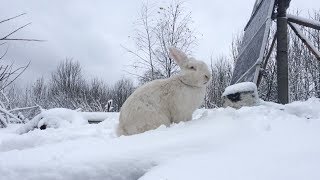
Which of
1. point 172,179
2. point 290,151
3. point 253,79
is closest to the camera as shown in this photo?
point 172,179

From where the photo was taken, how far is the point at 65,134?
443 cm

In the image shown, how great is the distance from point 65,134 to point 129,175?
89.3 inches

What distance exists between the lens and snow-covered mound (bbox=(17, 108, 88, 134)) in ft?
Answer: 22.0

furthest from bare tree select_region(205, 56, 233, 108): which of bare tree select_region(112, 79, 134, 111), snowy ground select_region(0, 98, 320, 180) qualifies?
snowy ground select_region(0, 98, 320, 180)

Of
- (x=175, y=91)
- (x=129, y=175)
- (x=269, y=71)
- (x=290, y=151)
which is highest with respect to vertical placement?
(x=269, y=71)

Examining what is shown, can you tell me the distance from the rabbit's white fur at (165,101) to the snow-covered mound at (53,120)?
2.78 m

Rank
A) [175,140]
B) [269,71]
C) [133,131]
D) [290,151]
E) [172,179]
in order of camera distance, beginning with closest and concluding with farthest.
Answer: [172,179] → [290,151] → [175,140] → [133,131] → [269,71]

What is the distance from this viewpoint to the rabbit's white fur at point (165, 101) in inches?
158

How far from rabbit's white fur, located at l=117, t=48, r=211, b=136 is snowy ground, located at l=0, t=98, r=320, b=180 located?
1.03 m

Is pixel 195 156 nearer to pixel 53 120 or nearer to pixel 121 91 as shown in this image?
pixel 53 120

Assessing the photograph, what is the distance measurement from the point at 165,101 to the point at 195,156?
1806 mm

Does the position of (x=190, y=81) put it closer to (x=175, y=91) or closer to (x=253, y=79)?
(x=175, y=91)

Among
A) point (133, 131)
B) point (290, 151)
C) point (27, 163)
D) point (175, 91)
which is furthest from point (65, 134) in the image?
point (290, 151)

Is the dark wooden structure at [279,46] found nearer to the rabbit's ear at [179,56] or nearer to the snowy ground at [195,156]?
the rabbit's ear at [179,56]
